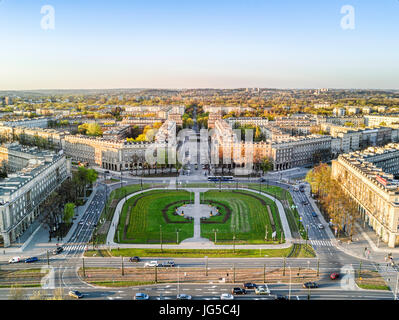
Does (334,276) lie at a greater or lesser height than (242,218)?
lesser

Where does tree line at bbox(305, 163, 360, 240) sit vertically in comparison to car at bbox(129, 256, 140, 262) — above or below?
above

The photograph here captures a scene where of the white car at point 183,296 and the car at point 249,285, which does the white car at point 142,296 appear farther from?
the car at point 249,285

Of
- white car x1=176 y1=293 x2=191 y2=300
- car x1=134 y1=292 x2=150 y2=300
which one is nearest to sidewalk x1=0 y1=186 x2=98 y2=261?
car x1=134 y1=292 x2=150 y2=300

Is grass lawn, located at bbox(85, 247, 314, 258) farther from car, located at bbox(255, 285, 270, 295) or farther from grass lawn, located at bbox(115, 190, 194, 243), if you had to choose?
car, located at bbox(255, 285, 270, 295)

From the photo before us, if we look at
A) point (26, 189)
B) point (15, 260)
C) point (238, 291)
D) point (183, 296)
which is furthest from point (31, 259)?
point (238, 291)

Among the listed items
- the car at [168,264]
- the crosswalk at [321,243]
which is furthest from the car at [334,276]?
the car at [168,264]

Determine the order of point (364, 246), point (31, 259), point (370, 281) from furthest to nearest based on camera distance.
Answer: point (364, 246) < point (31, 259) < point (370, 281)

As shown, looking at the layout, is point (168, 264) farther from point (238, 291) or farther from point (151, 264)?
point (238, 291)
